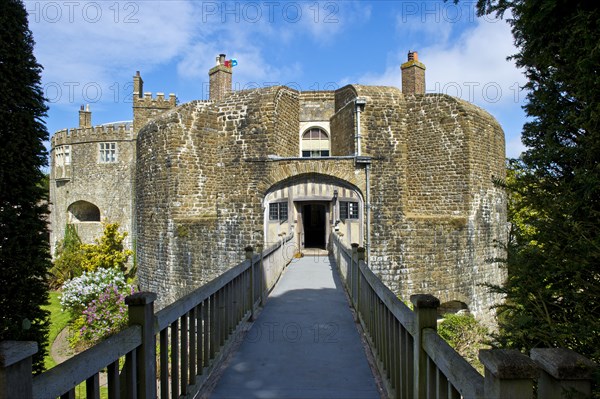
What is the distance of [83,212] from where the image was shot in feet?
98.0

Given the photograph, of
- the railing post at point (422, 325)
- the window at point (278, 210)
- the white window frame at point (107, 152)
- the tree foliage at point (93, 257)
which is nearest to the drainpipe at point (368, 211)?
the window at point (278, 210)

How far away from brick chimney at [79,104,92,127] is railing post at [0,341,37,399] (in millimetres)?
34588

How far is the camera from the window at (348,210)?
1628 cm

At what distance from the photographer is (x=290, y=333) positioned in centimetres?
547

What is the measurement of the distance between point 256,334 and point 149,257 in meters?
14.6

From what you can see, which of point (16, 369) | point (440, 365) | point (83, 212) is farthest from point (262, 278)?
point (83, 212)

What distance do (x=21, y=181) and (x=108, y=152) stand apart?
79.6ft

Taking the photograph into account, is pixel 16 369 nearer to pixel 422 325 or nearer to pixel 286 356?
pixel 422 325

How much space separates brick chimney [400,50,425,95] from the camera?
18.2m

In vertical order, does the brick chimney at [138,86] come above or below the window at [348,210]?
above

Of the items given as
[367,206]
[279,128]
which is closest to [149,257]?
[279,128]

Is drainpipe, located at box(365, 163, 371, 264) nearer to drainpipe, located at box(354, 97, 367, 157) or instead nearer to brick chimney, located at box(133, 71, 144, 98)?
drainpipe, located at box(354, 97, 367, 157)

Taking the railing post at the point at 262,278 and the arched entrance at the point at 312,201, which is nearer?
the railing post at the point at 262,278

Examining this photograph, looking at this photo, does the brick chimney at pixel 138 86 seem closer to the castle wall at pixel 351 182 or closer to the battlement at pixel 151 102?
the battlement at pixel 151 102
